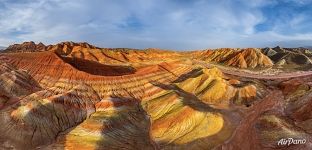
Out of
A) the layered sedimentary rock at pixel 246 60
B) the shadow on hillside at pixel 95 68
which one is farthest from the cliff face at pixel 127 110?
the layered sedimentary rock at pixel 246 60

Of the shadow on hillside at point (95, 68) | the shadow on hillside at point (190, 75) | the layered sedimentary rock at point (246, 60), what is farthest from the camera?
the layered sedimentary rock at point (246, 60)

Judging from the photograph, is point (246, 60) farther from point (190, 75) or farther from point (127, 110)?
point (127, 110)

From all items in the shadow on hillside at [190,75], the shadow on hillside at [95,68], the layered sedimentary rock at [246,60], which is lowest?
the layered sedimentary rock at [246,60]

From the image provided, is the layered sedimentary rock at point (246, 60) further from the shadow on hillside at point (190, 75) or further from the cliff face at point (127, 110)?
the cliff face at point (127, 110)

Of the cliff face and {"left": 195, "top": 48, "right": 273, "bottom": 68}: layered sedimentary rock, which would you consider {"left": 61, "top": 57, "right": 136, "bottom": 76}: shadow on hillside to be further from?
{"left": 195, "top": 48, "right": 273, "bottom": 68}: layered sedimentary rock

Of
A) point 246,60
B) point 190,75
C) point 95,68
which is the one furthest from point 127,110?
point 246,60

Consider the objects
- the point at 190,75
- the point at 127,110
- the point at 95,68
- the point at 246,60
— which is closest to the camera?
the point at 127,110

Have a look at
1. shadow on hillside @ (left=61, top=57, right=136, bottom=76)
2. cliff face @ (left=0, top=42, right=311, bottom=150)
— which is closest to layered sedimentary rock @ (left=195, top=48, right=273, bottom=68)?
cliff face @ (left=0, top=42, right=311, bottom=150)
